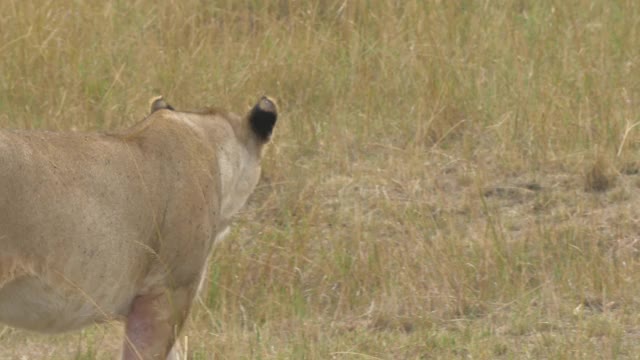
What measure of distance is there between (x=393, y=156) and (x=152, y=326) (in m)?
2.80

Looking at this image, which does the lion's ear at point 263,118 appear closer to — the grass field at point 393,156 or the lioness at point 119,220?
the lioness at point 119,220

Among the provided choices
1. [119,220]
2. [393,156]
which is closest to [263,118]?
[119,220]

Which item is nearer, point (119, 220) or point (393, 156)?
point (119, 220)

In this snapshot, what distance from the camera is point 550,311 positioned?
5953 mm

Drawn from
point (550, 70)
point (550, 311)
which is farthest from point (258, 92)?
point (550, 311)

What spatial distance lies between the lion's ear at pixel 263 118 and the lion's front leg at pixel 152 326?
84 cm

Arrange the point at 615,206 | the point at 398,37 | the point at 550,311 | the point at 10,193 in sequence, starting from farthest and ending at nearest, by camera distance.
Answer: the point at 398,37, the point at 615,206, the point at 550,311, the point at 10,193

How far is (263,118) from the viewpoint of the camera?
5.50 m

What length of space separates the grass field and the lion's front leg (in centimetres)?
61

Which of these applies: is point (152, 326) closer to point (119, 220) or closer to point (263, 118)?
point (119, 220)

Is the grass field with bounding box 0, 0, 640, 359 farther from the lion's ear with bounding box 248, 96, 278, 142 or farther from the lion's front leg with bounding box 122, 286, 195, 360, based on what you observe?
the lion's ear with bounding box 248, 96, 278, 142

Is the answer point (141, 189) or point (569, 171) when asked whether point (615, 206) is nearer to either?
point (569, 171)

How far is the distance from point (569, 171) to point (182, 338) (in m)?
2.53

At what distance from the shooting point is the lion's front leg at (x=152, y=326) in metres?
4.85
